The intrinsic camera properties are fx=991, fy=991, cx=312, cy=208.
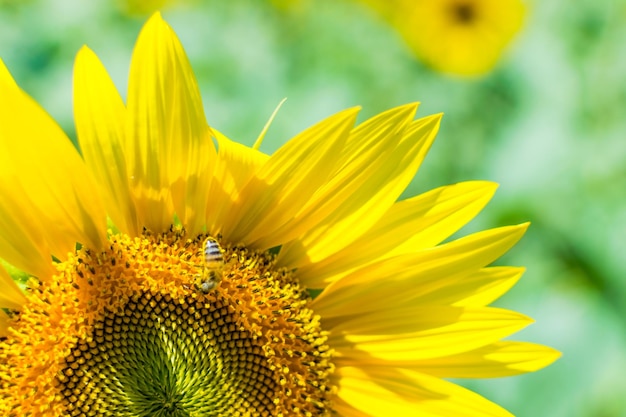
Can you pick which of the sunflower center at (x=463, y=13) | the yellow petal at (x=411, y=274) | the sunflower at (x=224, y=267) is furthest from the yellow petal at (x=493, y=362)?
the sunflower center at (x=463, y=13)

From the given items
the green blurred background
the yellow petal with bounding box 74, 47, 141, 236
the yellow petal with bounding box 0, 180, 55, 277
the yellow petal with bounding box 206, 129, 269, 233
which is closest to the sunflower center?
the green blurred background

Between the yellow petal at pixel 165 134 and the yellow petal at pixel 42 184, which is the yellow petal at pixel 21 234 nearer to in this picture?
the yellow petal at pixel 42 184

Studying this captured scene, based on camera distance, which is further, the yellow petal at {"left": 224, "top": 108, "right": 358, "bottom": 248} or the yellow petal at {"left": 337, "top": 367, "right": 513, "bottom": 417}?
the yellow petal at {"left": 337, "top": 367, "right": 513, "bottom": 417}

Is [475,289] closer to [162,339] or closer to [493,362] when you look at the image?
[493,362]

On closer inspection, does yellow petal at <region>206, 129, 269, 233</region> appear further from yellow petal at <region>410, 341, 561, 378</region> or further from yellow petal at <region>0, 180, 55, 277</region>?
yellow petal at <region>410, 341, 561, 378</region>

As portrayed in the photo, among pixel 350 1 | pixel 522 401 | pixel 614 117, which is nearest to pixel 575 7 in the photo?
pixel 614 117

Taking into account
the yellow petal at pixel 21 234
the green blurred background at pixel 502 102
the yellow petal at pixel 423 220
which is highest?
the green blurred background at pixel 502 102
